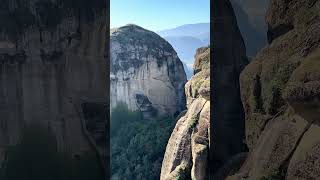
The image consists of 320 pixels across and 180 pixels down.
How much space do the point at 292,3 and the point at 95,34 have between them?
611 centimetres

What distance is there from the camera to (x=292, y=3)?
5.48 meters

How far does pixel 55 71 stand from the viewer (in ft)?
34.3

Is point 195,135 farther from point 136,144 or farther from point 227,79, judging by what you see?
point 136,144

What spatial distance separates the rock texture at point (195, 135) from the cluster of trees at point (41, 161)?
4706 mm

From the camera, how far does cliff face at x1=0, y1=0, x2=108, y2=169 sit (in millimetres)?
10250

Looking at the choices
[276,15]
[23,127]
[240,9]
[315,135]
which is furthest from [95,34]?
[315,135]

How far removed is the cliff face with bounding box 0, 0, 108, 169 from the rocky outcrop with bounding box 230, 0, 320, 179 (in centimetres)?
513

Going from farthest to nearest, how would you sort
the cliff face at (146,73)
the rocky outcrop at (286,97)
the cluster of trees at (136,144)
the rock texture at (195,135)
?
the cliff face at (146,73) < the cluster of trees at (136,144) < the rock texture at (195,135) < the rocky outcrop at (286,97)

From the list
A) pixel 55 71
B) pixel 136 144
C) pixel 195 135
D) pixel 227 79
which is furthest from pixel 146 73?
pixel 55 71

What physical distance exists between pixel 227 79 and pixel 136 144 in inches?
1548

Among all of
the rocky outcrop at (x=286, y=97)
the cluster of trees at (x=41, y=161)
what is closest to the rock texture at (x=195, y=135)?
the cluster of trees at (x=41, y=161)

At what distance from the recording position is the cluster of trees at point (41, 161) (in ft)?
33.9

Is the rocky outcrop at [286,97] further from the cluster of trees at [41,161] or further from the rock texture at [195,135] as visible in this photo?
the rock texture at [195,135]

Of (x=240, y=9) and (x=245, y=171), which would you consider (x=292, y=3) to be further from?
(x=240, y=9)
